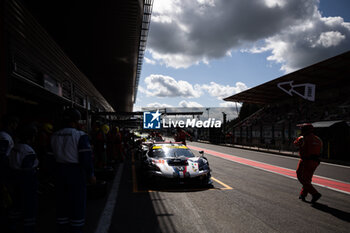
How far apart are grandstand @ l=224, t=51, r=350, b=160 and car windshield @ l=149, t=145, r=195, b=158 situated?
11.8 meters

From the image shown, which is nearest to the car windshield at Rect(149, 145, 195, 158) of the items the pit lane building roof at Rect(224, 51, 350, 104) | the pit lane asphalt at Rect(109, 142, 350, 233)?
the pit lane asphalt at Rect(109, 142, 350, 233)

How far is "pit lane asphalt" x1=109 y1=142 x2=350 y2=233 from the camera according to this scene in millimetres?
3646

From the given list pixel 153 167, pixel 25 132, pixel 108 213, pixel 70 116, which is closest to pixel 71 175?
pixel 70 116

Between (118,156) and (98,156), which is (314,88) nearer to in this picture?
(118,156)

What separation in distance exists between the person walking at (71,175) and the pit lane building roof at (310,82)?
21203 mm

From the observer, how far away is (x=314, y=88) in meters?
28.0

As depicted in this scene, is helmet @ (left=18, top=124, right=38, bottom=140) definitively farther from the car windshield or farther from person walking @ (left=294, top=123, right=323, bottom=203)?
person walking @ (left=294, top=123, right=323, bottom=203)

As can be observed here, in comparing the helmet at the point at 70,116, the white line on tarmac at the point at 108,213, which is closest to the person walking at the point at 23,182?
the helmet at the point at 70,116

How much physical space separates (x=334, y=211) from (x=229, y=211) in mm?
2019

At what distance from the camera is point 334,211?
14.6ft

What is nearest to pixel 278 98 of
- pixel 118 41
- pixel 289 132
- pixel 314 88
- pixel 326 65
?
pixel 314 88

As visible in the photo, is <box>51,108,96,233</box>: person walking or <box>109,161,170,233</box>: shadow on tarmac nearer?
<box>51,108,96,233</box>: person walking

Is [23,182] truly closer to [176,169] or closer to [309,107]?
[176,169]

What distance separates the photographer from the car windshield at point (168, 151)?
7.14 metres
